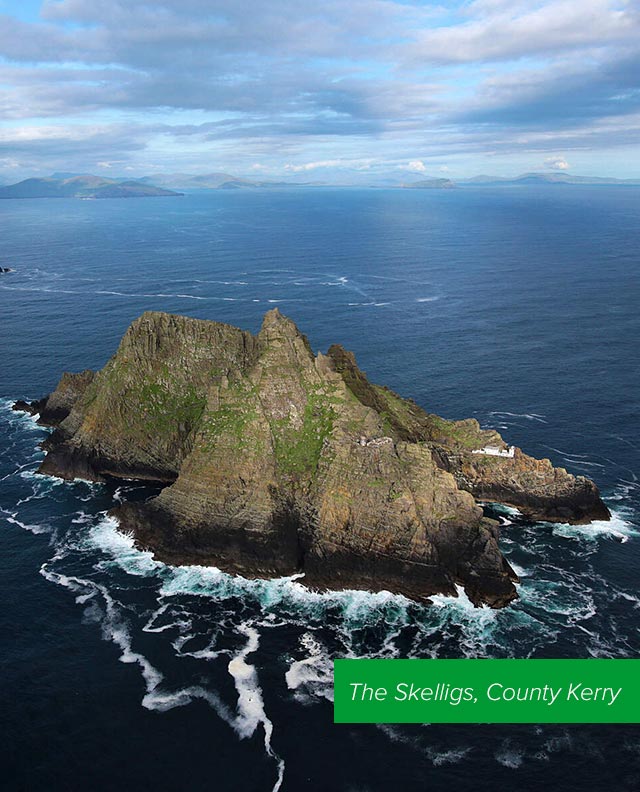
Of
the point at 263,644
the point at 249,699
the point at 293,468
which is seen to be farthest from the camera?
the point at 293,468

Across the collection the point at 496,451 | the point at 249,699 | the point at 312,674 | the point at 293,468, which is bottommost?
the point at 249,699

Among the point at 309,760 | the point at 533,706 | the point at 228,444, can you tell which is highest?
the point at 228,444

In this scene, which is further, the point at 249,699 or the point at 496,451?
the point at 496,451

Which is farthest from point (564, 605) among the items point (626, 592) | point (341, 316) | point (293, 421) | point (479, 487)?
point (341, 316)

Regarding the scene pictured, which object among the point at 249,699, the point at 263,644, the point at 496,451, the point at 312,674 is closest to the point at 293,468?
the point at 263,644

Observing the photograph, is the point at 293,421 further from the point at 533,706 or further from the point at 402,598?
the point at 533,706

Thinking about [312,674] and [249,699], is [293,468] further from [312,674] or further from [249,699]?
[249,699]

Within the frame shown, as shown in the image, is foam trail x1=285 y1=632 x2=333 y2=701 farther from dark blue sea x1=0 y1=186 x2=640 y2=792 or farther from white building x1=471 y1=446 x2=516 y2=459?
white building x1=471 y1=446 x2=516 y2=459

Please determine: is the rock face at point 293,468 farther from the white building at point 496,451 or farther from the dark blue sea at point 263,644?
the dark blue sea at point 263,644

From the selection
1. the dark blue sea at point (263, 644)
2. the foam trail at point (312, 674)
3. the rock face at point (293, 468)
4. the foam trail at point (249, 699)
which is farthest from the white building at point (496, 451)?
the foam trail at point (249, 699)
